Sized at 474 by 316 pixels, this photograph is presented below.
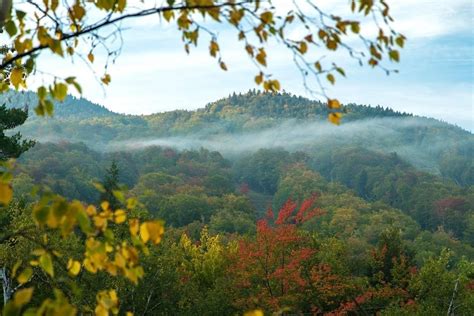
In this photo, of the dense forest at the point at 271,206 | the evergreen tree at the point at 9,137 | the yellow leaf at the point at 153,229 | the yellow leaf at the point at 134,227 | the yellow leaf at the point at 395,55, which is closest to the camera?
the yellow leaf at the point at 153,229

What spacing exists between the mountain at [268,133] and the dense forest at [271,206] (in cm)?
68

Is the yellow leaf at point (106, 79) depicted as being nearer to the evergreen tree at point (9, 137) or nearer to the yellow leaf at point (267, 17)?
the yellow leaf at point (267, 17)

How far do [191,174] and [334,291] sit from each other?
75754mm

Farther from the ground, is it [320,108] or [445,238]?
[320,108]

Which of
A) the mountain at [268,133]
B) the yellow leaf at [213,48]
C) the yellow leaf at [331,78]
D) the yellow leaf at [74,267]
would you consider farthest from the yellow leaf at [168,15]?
the mountain at [268,133]

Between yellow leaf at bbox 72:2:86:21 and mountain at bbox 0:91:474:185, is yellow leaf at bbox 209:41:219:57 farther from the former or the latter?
mountain at bbox 0:91:474:185

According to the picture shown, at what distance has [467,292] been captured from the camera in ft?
79.2

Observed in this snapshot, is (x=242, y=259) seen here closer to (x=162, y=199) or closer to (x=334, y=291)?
(x=334, y=291)

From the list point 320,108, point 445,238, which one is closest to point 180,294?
point 445,238

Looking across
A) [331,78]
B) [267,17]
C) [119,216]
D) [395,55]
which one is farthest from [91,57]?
[395,55]

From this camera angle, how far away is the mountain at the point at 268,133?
490 feet

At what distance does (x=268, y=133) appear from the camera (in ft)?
574

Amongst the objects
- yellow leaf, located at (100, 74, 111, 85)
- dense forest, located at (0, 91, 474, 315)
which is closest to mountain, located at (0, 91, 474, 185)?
dense forest, located at (0, 91, 474, 315)

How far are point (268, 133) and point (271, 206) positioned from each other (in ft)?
272
